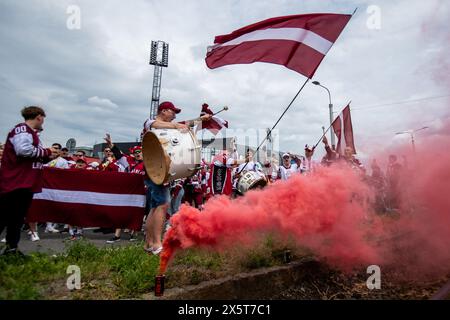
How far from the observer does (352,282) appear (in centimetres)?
442

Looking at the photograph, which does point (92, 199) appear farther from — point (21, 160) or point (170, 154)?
point (170, 154)

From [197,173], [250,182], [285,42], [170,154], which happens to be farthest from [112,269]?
[197,173]

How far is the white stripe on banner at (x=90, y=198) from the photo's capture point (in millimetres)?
7089

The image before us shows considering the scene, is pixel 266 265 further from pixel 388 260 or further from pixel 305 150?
pixel 305 150

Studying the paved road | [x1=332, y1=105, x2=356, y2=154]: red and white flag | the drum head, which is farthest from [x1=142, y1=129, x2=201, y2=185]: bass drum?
[x1=332, y1=105, x2=356, y2=154]: red and white flag

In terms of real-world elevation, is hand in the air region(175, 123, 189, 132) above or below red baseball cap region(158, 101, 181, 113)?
below

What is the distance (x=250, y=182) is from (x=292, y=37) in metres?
3.31

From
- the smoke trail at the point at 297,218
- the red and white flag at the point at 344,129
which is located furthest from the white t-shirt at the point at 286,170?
the smoke trail at the point at 297,218

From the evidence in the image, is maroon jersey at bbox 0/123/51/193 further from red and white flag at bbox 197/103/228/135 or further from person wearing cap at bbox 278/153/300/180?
person wearing cap at bbox 278/153/300/180

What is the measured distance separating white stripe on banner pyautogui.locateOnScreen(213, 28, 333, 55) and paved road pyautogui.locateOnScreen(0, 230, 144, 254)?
4484 mm

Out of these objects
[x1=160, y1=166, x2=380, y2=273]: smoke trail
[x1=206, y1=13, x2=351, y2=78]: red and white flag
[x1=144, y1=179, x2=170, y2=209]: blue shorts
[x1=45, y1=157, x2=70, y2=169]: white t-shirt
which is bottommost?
[x1=160, y1=166, x2=380, y2=273]: smoke trail

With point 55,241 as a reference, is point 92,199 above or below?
above

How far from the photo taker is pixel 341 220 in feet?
14.0

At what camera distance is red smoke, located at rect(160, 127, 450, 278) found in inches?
140
